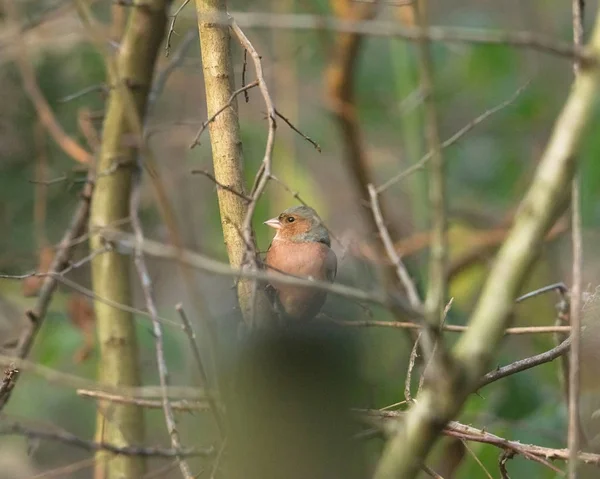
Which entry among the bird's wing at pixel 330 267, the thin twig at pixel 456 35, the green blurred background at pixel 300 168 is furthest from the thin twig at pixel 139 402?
the green blurred background at pixel 300 168

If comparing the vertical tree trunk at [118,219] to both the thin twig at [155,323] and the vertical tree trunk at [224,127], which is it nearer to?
the thin twig at [155,323]

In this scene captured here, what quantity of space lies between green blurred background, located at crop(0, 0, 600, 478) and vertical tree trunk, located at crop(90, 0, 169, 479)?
0.85 ft

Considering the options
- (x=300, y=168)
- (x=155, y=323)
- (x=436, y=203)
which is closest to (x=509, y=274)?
(x=436, y=203)

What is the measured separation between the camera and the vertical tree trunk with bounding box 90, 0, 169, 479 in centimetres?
248

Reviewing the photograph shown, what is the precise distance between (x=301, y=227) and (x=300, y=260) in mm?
244

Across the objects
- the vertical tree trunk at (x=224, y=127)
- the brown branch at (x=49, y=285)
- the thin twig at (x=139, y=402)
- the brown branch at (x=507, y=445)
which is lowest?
the brown branch at (x=507, y=445)

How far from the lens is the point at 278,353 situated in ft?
4.84

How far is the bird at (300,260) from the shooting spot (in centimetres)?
191

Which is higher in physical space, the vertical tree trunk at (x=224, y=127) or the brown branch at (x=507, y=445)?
the vertical tree trunk at (x=224, y=127)

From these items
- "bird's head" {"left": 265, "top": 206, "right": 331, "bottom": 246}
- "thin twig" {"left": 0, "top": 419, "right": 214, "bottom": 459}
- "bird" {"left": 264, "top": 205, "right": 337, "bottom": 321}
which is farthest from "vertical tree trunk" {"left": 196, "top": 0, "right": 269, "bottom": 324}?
"bird's head" {"left": 265, "top": 206, "right": 331, "bottom": 246}

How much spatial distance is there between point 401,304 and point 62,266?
73.3 inches

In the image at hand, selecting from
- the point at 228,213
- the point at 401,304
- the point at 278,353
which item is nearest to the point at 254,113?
the point at 228,213

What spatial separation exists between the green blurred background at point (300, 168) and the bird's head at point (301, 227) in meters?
0.37

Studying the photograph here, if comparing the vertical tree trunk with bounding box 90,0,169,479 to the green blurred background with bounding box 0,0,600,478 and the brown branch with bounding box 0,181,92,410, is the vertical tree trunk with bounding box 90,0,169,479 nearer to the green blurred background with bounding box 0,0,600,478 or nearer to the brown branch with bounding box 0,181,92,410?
the brown branch with bounding box 0,181,92,410
